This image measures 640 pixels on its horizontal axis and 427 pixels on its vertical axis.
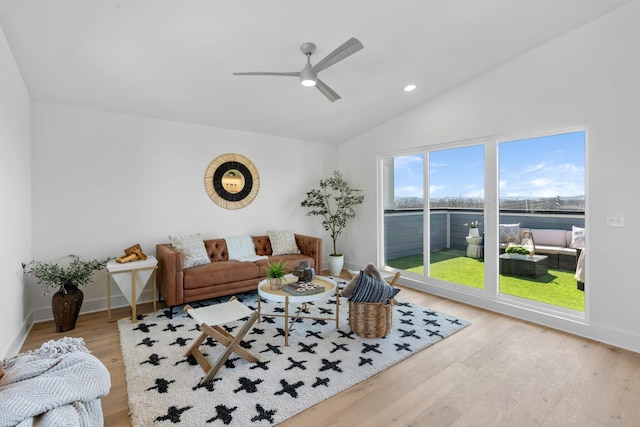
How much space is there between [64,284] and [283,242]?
280 centimetres

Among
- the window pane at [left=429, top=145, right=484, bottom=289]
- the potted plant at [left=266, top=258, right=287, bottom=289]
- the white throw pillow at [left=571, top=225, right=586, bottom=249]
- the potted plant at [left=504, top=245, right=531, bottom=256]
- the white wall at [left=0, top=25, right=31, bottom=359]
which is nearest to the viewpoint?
the white wall at [left=0, top=25, right=31, bottom=359]

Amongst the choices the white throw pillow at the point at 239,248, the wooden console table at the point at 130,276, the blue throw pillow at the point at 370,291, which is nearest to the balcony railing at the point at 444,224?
the blue throw pillow at the point at 370,291

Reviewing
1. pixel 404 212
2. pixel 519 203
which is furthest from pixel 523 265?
pixel 404 212

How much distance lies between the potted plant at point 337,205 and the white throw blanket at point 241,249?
1.40m

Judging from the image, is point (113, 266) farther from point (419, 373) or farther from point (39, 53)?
point (419, 373)

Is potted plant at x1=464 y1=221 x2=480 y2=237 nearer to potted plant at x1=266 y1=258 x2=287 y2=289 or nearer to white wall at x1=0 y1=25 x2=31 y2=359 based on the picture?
potted plant at x1=266 y1=258 x2=287 y2=289

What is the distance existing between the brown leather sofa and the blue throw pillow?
4.20 ft

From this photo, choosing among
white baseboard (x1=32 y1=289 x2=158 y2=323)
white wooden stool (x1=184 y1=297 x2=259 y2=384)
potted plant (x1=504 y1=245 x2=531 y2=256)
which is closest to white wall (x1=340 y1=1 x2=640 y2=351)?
potted plant (x1=504 y1=245 x2=531 y2=256)

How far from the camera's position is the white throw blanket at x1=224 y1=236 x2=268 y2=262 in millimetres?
4656

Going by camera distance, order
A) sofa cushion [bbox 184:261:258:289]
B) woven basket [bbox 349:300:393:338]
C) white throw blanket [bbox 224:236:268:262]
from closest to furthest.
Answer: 1. woven basket [bbox 349:300:393:338]
2. sofa cushion [bbox 184:261:258:289]
3. white throw blanket [bbox 224:236:268:262]

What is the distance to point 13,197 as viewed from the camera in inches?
107

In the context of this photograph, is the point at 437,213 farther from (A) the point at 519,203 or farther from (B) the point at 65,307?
(B) the point at 65,307

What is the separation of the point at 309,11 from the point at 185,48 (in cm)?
122

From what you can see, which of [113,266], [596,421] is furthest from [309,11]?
[596,421]
